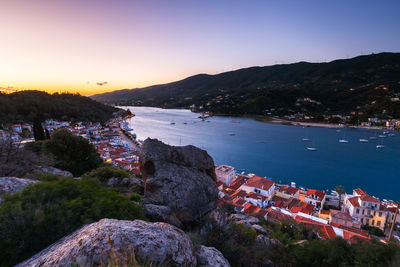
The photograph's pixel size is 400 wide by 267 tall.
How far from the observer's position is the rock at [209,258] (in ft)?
7.13

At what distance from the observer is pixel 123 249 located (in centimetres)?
158

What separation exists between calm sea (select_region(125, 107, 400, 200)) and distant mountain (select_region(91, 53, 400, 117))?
25.9 metres

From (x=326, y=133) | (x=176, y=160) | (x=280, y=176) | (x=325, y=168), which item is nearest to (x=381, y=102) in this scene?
(x=326, y=133)

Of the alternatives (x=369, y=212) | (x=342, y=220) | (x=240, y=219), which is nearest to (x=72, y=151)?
(x=240, y=219)

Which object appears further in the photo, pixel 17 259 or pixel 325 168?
pixel 325 168

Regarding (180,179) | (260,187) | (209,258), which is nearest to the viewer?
(209,258)

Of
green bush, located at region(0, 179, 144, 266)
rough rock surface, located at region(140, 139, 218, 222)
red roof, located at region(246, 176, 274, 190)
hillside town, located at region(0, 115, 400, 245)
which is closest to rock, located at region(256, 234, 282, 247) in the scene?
rough rock surface, located at region(140, 139, 218, 222)

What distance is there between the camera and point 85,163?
8.14 meters

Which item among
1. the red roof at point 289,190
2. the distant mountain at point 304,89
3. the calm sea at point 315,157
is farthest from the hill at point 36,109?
the distant mountain at point 304,89

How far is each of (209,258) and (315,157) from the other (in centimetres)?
3971

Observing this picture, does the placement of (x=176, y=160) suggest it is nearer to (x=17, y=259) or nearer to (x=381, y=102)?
(x=17, y=259)

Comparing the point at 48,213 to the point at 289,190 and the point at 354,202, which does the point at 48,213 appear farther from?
the point at 289,190

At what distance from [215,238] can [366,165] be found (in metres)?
40.1

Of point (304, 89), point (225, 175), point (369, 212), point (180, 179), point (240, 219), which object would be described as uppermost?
point (304, 89)
